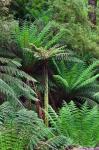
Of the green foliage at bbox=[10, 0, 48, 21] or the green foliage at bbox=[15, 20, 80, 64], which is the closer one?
the green foliage at bbox=[15, 20, 80, 64]

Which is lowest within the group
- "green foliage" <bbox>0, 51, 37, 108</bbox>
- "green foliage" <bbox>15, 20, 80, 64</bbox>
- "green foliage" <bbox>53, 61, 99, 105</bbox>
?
"green foliage" <bbox>53, 61, 99, 105</bbox>

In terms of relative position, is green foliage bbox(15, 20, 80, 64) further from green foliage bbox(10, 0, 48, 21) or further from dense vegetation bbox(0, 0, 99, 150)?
green foliage bbox(10, 0, 48, 21)

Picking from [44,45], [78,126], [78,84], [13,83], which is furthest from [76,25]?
[78,126]

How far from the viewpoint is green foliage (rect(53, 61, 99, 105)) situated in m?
10.3

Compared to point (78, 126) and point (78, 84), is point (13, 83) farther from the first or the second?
point (78, 84)

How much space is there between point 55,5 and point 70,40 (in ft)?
3.45

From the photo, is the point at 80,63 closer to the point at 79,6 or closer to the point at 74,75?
the point at 74,75

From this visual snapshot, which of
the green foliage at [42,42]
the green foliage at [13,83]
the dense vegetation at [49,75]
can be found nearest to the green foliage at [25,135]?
the dense vegetation at [49,75]

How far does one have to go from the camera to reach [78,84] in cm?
1033

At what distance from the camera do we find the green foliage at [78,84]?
1026cm

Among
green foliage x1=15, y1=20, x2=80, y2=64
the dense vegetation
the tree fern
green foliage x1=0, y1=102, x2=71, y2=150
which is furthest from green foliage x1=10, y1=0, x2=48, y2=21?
green foliage x1=0, y1=102, x2=71, y2=150

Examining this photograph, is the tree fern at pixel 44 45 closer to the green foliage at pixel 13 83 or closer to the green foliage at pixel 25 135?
the green foliage at pixel 13 83

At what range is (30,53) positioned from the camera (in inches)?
394

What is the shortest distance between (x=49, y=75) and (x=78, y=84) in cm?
73
